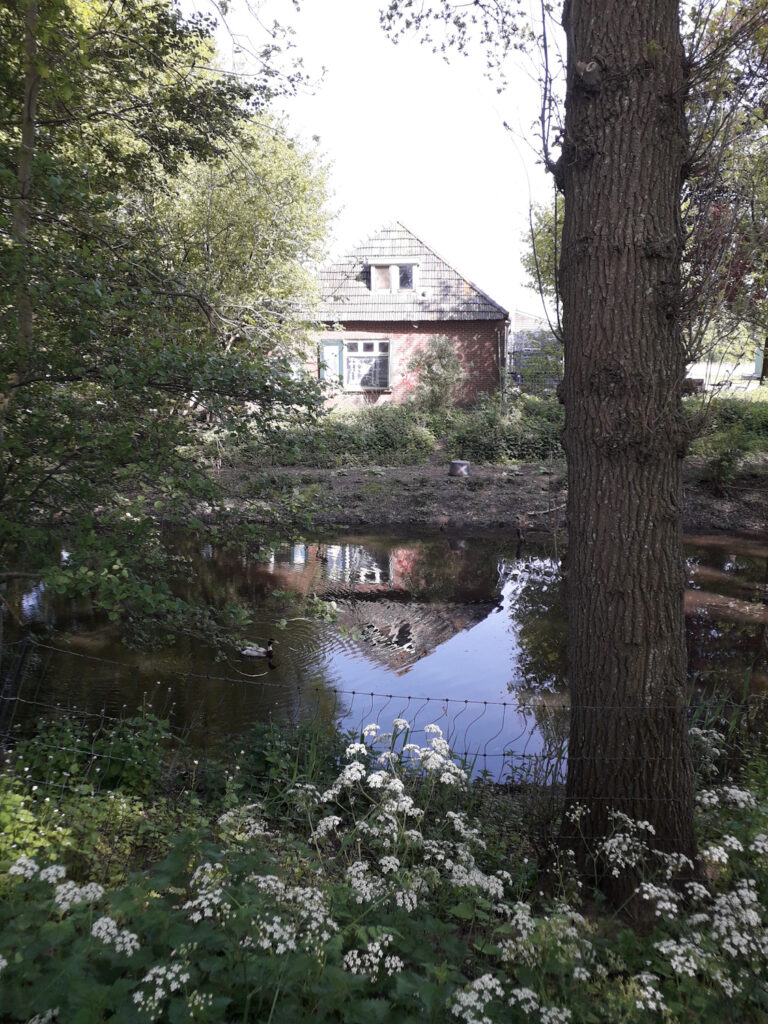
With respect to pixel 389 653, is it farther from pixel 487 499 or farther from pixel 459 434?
pixel 459 434

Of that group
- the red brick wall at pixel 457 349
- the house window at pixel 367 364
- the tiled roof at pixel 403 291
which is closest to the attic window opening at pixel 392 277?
the tiled roof at pixel 403 291

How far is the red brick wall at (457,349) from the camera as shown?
24219 mm

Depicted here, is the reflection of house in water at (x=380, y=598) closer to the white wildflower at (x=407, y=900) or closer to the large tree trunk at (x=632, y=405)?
the large tree trunk at (x=632, y=405)

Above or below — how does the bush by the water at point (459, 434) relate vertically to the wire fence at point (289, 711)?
above

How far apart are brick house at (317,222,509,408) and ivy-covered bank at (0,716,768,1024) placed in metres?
20.8

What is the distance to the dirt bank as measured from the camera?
53.3 ft

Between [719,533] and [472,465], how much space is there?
6561 mm

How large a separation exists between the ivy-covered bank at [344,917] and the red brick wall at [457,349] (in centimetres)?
2059

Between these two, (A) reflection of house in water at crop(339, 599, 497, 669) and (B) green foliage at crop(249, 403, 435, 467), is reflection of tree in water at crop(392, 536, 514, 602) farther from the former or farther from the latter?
(B) green foliage at crop(249, 403, 435, 467)

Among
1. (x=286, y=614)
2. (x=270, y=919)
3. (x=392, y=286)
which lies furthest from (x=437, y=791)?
(x=392, y=286)

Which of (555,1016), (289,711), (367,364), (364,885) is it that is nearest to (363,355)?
(367,364)

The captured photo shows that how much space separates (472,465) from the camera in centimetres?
1977

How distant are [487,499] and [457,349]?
870cm

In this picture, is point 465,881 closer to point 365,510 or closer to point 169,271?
point 169,271
